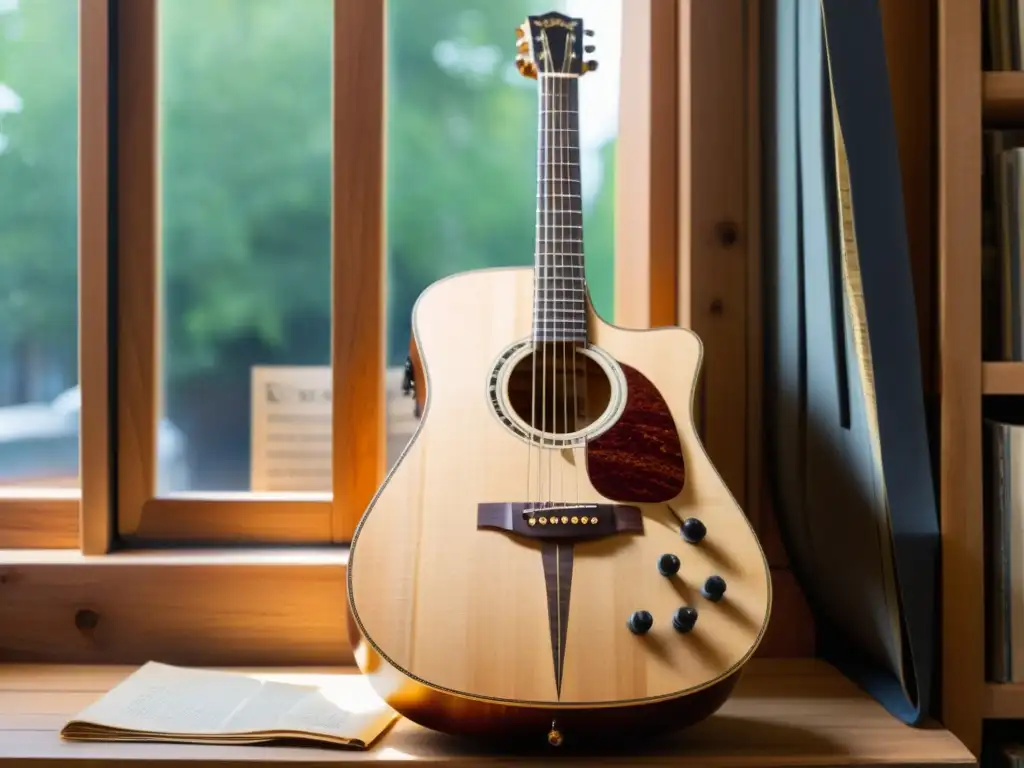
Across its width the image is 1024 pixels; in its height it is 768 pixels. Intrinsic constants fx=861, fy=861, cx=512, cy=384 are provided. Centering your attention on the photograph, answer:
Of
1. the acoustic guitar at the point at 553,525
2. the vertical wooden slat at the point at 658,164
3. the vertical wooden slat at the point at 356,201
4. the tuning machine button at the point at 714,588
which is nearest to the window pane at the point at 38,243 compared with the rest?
the vertical wooden slat at the point at 356,201

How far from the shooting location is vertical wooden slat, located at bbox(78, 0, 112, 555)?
1.21 m

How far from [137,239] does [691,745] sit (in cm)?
103

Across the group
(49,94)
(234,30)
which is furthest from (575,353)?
(49,94)

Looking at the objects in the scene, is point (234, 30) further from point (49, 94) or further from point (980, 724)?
point (980, 724)

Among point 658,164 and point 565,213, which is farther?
Answer: point 658,164

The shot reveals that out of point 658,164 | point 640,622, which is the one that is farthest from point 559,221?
point 640,622

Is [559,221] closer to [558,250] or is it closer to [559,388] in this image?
[558,250]

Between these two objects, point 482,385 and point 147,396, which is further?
point 147,396

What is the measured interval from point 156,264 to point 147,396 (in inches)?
7.8

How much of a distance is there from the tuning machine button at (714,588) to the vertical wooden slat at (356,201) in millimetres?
607

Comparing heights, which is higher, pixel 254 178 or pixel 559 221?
pixel 254 178

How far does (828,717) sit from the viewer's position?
37.8 inches

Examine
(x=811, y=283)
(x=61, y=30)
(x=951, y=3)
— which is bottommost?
(x=811, y=283)

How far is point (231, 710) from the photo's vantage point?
942 millimetres
